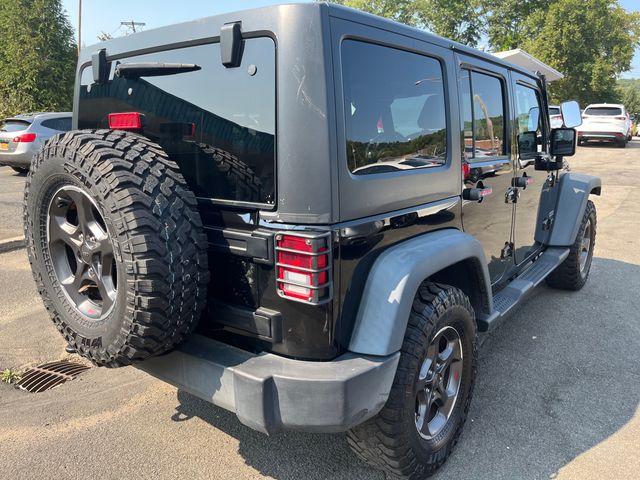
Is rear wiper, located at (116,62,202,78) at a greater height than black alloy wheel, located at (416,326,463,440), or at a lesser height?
greater

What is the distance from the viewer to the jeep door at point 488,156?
2771 mm

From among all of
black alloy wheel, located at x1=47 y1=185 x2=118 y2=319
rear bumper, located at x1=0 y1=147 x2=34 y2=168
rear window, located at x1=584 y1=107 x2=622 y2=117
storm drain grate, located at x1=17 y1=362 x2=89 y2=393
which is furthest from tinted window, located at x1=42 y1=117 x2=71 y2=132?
rear window, located at x1=584 y1=107 x2=622 y2=117

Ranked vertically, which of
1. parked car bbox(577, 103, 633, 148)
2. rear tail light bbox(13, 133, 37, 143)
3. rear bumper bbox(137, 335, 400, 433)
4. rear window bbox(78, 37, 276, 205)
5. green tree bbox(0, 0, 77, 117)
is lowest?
rear bumper bbox(137, 335, 400, 433)

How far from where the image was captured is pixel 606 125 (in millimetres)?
20984

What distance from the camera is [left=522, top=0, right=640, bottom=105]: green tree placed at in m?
29.3

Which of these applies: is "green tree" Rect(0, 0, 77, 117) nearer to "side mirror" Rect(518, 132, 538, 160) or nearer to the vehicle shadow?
"side mirror" Rect(518, 132, 538, 160)

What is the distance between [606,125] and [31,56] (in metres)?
25.8

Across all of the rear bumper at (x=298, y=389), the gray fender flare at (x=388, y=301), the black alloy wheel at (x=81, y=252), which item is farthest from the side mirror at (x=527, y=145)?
the black alloy wheel at (x=81, y=252)

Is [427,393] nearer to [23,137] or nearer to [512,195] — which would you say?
[512,195]

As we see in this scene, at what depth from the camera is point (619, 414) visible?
2873 mm

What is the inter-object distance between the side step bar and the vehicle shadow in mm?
367

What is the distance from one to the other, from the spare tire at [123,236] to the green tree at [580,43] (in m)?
32.8

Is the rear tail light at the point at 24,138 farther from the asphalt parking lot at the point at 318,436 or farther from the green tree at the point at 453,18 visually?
the green tree at the point at 453,18

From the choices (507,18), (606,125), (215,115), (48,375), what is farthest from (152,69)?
(507,18)
